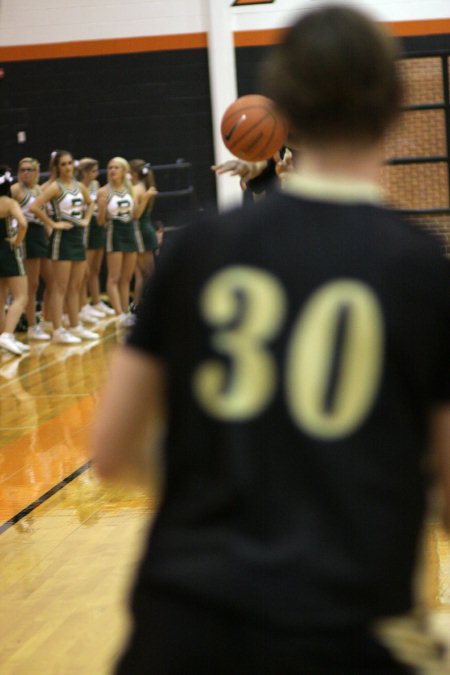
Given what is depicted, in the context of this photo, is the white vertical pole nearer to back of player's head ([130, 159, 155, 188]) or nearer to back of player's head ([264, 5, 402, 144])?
back of player's head ([130, 159, 155, 188])

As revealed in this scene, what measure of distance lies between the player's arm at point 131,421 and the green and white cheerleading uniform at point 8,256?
8.96 m

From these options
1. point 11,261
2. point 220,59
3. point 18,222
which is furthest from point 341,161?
point 220,59

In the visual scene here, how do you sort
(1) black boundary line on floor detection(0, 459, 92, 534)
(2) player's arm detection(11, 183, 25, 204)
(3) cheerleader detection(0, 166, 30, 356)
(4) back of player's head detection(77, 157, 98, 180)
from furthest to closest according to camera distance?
(4) back of player's head detection(77, 157, 98, 180) < (2) player's arm detection(11, 183, 25, 204) < (3) cheerleader detection(0, 166, 30, 356) < (1) black boundary line on floor detection(0, 459, 92, 534)

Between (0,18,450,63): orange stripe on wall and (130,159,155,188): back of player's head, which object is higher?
(0,18,450,63): orange stripe on wall

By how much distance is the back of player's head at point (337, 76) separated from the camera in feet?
3.89

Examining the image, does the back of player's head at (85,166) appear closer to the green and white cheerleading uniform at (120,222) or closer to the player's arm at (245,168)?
the green and white cheerleading uniform at (120,222)

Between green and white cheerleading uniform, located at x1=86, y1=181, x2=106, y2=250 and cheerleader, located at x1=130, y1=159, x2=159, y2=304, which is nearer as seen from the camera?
cheerleader, located at x1=130, y1=159, x2=159, y2=304

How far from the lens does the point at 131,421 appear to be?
1.28 metres

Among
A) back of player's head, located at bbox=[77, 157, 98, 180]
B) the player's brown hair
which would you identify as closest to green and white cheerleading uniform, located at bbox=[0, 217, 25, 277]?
back of player's head, located at bbox=[77, 157, 98, 180]

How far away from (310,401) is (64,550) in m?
3.15

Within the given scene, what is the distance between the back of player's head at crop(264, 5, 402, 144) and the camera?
1.19 m

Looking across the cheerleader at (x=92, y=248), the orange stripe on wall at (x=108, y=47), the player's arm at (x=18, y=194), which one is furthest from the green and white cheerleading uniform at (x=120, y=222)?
the orange stripe on wall at (x=108, y=47)

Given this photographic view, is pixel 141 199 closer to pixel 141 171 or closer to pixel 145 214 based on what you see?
pixel 145 214

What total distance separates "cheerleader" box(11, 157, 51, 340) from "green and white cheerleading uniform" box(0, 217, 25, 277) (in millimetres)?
862
